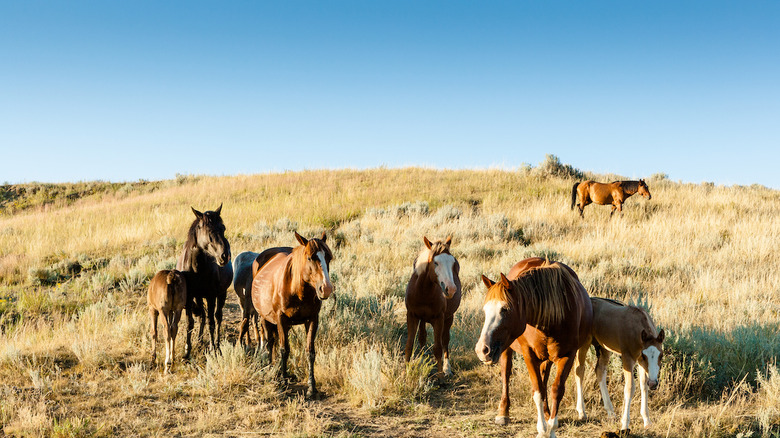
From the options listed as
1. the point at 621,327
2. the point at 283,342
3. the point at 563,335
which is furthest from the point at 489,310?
the point at 283,342

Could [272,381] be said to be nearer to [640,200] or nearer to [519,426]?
[519,426]

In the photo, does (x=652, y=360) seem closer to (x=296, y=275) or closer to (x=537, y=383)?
(x=537, y=383)

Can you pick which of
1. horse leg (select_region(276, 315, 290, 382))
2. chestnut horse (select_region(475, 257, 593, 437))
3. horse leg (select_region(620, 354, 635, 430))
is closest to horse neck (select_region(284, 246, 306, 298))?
horse leg (select_region(276, 315, 290, 382))

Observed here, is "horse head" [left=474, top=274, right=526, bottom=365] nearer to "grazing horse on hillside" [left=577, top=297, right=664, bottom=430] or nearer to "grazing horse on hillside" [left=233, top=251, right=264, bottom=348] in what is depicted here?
"grazing horse on hillside" [left=577, top=297, right=664, bottom=430]

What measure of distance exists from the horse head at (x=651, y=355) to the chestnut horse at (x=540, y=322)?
439mm

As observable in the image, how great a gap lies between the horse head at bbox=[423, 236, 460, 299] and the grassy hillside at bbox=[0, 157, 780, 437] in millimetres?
1166

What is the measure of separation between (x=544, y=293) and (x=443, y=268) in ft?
3.51

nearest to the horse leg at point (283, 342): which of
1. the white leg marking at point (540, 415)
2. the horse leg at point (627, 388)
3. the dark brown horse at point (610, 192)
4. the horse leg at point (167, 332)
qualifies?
the horse leg at point (167, 332)

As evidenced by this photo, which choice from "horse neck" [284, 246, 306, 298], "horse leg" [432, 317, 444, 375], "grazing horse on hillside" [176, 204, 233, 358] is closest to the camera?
"horse neck" [284, 246, 306, 298]

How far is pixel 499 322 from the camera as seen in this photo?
323 centimetres

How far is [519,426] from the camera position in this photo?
4289mm

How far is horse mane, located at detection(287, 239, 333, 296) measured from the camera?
4430mm

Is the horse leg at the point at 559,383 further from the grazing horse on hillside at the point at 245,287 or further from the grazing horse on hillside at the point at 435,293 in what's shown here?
the grazing horse on hillside at the point at 245,287

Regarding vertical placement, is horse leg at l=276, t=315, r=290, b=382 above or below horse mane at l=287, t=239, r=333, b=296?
below
